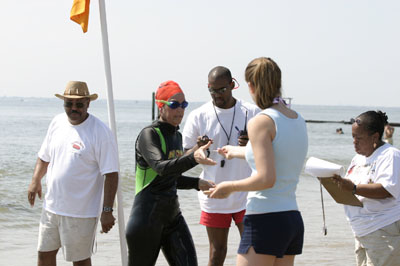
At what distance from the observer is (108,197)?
5141 millimetres

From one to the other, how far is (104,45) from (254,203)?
8.03 feet

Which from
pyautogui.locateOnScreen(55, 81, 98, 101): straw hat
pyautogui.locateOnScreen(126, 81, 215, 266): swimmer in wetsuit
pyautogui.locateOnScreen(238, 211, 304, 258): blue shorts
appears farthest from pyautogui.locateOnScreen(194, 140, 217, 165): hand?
pyautogui.locateOnScreen(55, 81, 98, 101): straw hat

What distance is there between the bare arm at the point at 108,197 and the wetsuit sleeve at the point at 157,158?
0.53m

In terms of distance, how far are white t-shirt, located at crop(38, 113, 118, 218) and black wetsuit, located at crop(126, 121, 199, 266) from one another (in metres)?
0.59

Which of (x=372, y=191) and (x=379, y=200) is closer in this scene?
(x=372, y=191)

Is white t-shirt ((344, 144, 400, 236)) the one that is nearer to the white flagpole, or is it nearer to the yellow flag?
the white flagpole

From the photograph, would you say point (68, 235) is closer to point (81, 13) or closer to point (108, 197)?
point (108, 197)

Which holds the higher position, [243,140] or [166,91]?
[166,91]

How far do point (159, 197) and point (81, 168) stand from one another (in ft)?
2.86

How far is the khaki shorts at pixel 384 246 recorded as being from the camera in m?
4.77

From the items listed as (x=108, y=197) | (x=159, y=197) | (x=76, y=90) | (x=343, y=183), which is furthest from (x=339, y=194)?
(x=76, y=90)

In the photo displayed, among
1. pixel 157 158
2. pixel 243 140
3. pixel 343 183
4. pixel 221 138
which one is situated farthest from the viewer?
pixel 221 138

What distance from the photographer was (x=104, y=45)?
548 cm

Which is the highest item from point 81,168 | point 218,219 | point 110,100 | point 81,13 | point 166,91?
point 81,13
